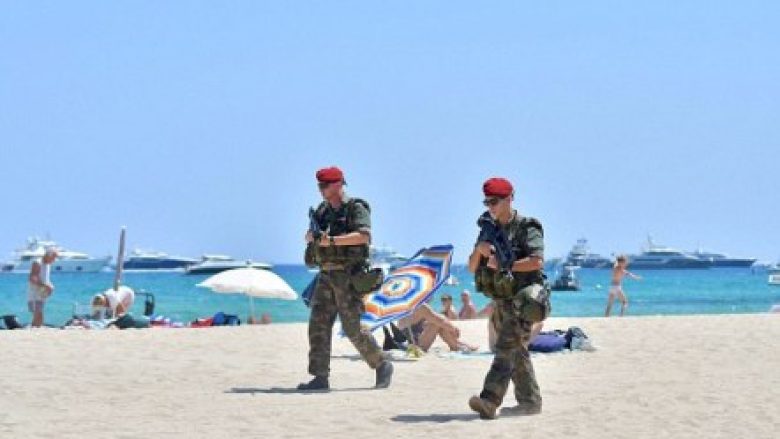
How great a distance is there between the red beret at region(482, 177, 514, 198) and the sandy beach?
136cm

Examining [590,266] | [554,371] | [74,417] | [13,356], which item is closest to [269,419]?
[74,417]

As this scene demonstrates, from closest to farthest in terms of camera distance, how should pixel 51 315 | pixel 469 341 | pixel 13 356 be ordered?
pixel 13 356, pixel 469 341, pixel 51 315

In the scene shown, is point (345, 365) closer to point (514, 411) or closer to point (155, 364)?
point (155, 364)

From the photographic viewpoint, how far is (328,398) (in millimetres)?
11023

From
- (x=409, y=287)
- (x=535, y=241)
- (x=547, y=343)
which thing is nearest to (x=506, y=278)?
(x=535, y=241)

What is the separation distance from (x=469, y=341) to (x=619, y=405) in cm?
713

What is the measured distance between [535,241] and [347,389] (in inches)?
109

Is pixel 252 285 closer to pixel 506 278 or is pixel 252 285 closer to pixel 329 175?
pixel 329 175

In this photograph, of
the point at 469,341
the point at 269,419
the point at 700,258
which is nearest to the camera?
the point at 269,419

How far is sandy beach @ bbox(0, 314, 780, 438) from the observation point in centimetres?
938

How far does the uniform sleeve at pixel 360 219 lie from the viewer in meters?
11.1

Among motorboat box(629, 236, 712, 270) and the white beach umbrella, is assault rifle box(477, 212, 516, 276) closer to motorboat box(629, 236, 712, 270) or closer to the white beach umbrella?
the white beach umbrella

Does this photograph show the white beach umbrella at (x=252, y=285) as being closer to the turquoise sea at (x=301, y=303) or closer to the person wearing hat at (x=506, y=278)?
the person wearing hat at (x=506, y=278)

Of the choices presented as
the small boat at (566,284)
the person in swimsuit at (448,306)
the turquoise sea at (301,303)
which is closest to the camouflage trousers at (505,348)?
the person in swimsuit at (448,306)
